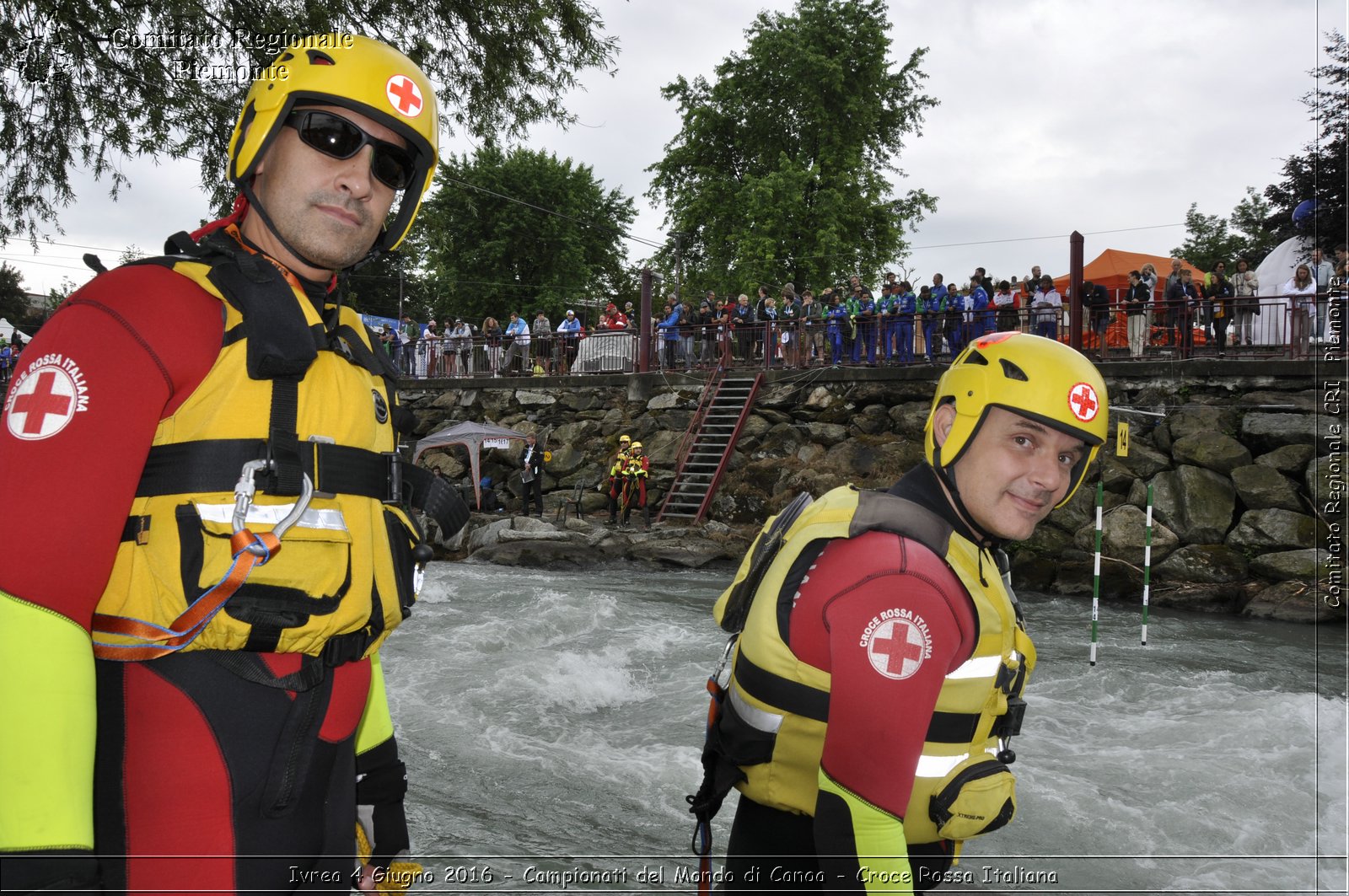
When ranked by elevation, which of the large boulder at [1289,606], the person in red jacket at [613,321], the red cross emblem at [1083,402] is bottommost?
the large boulder at [1289,606]

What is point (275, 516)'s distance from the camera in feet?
5.77

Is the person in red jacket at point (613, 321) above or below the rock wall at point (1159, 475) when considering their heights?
above

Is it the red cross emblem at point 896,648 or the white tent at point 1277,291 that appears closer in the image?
the red cross emblem at point 896,648

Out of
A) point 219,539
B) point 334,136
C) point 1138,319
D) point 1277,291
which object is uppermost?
point 1277,291

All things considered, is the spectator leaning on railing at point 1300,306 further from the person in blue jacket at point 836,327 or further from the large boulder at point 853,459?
the person in blue jacket at point 836,327

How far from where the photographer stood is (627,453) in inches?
827

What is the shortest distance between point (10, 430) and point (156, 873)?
80 centimetres

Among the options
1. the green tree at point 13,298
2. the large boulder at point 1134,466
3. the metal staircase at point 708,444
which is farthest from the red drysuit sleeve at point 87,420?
the green tree at point 13,298

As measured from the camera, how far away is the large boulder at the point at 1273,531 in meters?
14.1

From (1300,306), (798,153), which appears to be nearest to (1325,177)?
(1300,306)

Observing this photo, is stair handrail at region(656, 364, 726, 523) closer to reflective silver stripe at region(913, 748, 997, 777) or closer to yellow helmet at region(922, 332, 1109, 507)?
yellow helmet at region(922, 332, 1109, 507)

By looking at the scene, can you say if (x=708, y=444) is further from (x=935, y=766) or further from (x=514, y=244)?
(x=514, y=244)

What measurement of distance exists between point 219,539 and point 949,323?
60.6 feet

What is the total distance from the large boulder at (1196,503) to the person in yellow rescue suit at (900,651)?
46.4 ft
